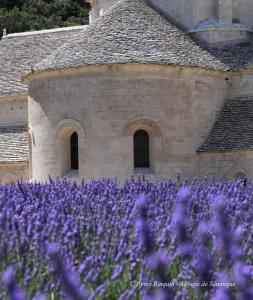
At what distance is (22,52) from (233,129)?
495 inches

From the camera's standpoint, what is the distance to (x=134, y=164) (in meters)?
22.8

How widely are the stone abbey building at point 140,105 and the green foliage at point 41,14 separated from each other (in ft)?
107

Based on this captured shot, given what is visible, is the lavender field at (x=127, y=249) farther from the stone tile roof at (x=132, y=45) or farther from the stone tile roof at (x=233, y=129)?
the stone tile roof at (x=132, y=45)

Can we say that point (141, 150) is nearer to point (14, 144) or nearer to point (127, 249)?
point (14, 144)

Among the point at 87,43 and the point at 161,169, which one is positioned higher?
the point at 87,43

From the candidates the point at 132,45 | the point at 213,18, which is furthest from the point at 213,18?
the point at 132,45

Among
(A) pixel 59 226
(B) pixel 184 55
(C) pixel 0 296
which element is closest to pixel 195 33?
(B) pixel 184 55

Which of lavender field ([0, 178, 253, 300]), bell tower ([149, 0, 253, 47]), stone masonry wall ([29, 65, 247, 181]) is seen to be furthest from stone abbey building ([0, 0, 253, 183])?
lavender field ([0, 178, 253, 300])

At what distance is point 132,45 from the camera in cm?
2316

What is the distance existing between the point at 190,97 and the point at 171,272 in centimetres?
1759

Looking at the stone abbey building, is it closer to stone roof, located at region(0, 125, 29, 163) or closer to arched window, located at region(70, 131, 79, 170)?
arched window, located at region(70, 131, 79, 170)

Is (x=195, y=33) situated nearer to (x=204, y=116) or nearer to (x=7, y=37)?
(x=204, y=116)

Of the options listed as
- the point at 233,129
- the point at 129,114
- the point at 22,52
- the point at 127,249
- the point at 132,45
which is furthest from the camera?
the point at 22,52

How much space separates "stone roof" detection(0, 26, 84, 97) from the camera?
30053 mm
